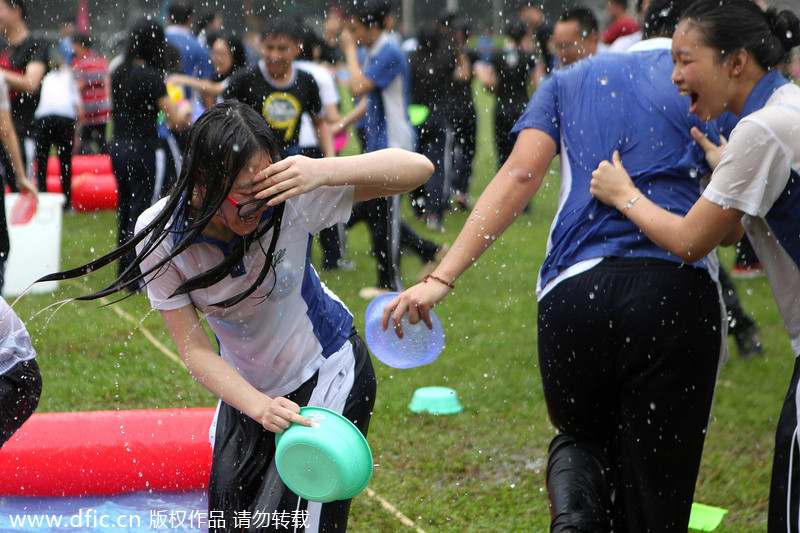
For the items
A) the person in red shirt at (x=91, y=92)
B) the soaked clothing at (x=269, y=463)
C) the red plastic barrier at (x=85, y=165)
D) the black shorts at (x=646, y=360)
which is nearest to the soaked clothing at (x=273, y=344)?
the soaked clothing at (x=269, y=463)

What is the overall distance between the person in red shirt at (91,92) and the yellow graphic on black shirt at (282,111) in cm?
507

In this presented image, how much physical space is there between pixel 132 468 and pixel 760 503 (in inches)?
111

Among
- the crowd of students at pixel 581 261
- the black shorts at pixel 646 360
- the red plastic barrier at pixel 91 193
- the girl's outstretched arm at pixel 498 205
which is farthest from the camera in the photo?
the red plastic barrier at pixel 91 193

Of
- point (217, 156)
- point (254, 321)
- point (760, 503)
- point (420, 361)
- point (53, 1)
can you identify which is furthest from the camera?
point (53, 1)

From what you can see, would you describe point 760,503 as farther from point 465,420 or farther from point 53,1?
point 53,1

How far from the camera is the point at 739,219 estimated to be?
244 centimetres

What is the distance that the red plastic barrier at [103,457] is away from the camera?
3.94 metres

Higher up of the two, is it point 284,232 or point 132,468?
point 284,232

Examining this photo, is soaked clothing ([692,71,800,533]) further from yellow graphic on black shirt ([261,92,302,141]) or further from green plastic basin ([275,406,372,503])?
yellow graphic on black shirt ([261,92,302,141])

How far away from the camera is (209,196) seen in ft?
7.54

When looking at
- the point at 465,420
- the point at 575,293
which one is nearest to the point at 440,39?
the point at 465,420

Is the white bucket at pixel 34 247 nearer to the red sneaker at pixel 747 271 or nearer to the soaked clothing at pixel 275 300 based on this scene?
the soaked clothing at pixel 275 300

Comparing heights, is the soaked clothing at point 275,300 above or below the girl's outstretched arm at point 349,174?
below

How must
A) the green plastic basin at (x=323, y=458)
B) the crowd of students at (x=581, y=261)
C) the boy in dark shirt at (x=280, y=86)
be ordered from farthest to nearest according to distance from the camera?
1. the boy in dark shirt at (x=280, y=86)
2. the crowd of students at (x=581, y=261)
3. the green plastic basin at (x=323, y=458)
